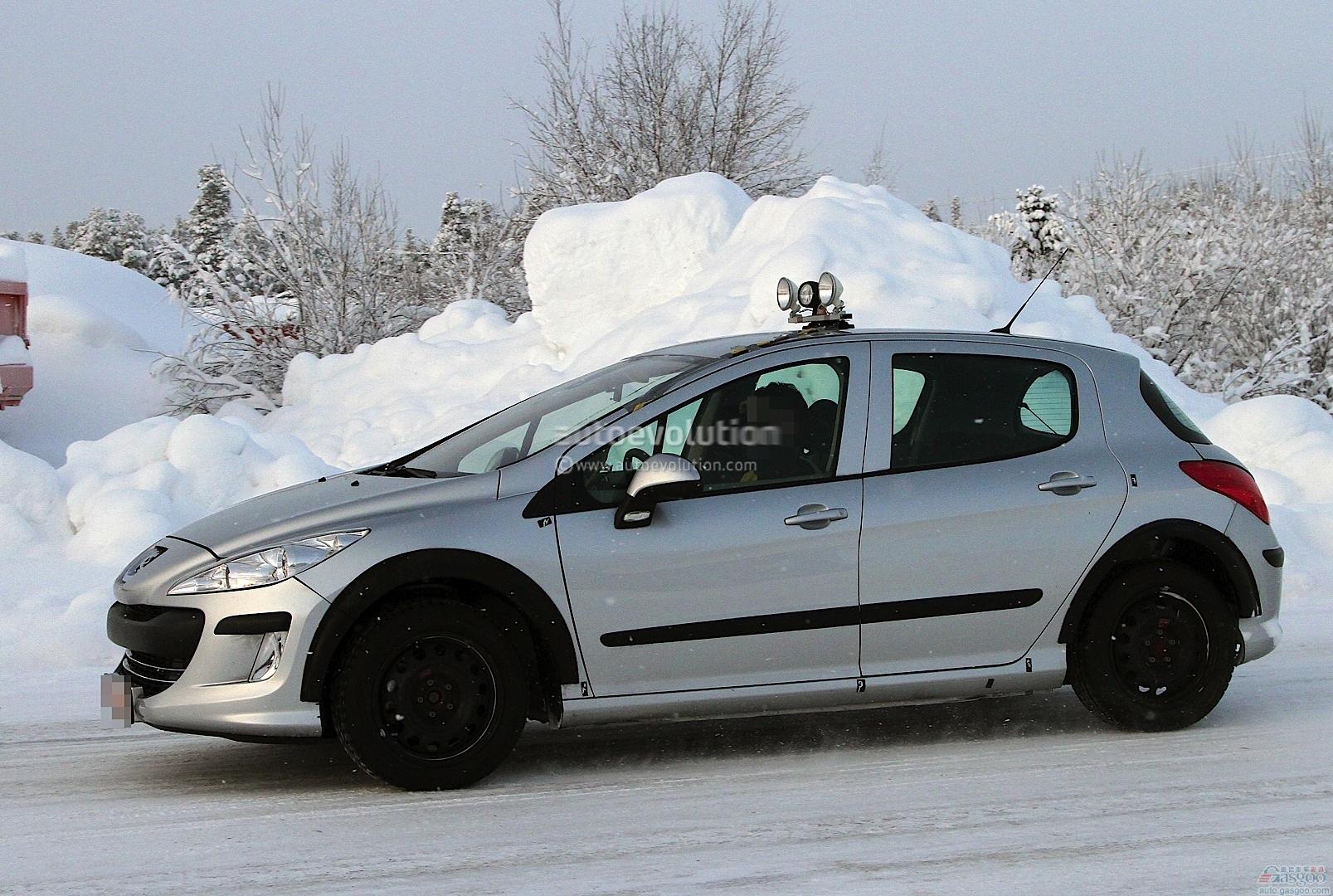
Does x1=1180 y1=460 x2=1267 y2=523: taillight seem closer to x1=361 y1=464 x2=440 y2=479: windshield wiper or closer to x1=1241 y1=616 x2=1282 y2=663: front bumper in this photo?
x1=1241 y1=616 x2=1282 y2=663: front bumper

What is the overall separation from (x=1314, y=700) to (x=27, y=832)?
5.17m

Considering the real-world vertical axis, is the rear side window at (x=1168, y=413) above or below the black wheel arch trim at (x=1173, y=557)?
above

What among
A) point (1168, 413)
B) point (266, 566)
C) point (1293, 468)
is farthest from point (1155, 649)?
point (1293, 468)

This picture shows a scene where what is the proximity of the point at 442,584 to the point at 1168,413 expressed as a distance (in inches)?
118

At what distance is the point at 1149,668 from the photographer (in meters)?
5.48

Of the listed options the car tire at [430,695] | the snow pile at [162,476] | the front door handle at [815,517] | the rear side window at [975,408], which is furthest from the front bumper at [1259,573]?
the snow pile at [162,476]

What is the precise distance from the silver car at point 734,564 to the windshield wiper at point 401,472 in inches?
1.1

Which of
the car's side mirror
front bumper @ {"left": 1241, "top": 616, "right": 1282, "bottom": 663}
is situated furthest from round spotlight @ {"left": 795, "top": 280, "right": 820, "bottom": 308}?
front bumper @ {"left": 1241, "top": 616, "right": 1282, "bottom": 663}

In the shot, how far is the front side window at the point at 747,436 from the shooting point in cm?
494

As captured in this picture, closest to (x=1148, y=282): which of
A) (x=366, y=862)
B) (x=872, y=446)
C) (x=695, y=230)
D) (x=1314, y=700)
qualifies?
(x=695, y=230)

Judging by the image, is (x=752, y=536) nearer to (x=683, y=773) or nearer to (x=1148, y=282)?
(x=683, y=773)

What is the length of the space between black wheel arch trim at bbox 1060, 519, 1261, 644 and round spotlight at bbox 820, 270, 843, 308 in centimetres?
149

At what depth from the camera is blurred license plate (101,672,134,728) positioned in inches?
186

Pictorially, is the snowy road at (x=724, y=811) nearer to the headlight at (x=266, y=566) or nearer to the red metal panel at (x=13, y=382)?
the headlight at (x=266, y=566)
